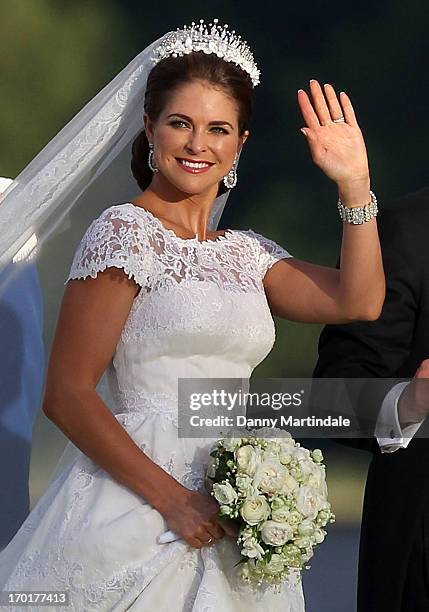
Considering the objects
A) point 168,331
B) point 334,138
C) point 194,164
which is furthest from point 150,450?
point 334,138

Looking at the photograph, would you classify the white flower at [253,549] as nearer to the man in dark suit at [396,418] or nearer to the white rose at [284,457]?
the white rose at [284,457]

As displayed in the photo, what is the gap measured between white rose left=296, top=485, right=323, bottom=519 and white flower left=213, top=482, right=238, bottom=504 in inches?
4.9

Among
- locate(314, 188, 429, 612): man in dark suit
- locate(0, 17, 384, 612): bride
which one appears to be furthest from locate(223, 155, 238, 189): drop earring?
locate(314, 188, 429, 612): man in dark suit

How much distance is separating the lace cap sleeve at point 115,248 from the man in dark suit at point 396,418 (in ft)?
1.53

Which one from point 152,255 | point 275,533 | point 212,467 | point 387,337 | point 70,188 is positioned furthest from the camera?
point 70,188

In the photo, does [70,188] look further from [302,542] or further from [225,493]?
[302,542]

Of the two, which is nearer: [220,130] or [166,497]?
[166,497]

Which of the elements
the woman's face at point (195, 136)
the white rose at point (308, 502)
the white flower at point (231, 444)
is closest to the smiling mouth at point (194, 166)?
the woman's face at point (195, 136)

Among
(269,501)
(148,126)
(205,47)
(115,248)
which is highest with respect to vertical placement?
(205,47)

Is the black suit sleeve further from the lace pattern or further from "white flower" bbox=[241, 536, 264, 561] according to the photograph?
"white flower" bbox=[241, 536, 264, 561]

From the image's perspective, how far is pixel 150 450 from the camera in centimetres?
285

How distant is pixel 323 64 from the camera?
6.72 metres

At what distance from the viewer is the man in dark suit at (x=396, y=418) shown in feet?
9.58

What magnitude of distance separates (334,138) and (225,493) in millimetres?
748
